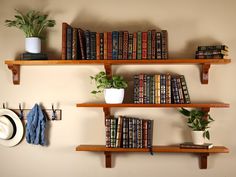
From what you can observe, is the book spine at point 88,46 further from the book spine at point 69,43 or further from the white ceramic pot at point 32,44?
the white ceramic pot at point 32,44

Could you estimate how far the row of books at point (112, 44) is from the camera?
90.5 inches

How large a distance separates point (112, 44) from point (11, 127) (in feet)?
3.30

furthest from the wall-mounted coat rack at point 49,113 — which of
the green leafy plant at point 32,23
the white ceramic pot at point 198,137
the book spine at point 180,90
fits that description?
the white ceramic pot at point 198,137

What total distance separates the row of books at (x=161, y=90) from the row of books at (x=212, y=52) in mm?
210

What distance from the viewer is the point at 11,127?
8.25 ft

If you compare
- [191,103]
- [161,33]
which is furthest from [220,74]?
[161,33]

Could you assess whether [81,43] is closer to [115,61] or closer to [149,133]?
[115,61]

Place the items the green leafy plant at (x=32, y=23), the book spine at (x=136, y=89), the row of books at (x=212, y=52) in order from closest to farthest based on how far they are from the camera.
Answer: the row of books at (x=212, y=52) → the book spine at (x=136, y=89) → the green leafy plant at (x=32, y=23)

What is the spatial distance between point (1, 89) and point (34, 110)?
34cm

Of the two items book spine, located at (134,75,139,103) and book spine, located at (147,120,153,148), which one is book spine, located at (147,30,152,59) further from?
book spine, located at (147,120,153,148)

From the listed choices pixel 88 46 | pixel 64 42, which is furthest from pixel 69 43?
pixel 88 46

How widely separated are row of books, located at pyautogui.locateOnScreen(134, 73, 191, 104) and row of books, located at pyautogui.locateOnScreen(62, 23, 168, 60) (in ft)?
0.51

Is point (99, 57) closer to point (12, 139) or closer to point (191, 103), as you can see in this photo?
point (191, 103)

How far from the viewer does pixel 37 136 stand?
2.47m
